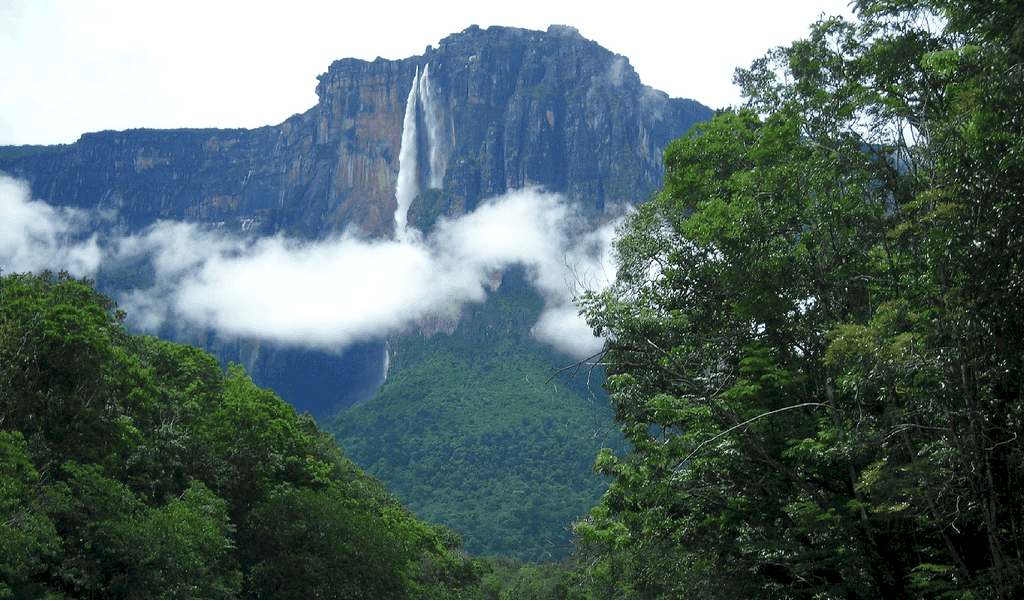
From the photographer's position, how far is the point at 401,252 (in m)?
164

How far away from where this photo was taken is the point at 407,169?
172m

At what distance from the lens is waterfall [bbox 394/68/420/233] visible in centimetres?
17012

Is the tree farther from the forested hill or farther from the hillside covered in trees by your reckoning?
the forested hill

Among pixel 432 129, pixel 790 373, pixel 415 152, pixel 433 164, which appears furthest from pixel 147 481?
pixel 432 129

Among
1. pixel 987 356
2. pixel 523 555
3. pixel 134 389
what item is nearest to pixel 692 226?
pixel 987 356

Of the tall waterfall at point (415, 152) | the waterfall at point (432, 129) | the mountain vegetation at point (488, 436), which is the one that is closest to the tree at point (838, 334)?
the mountain vegetation at point (488, 436)

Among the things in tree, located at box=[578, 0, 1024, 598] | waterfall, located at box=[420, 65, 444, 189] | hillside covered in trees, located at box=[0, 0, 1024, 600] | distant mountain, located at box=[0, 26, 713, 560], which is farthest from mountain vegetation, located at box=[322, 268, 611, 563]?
tree, located at box=[578, 0, 1024, 598]

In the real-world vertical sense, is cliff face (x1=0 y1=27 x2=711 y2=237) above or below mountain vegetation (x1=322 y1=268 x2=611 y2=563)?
above

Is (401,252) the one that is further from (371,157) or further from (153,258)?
(153,258)

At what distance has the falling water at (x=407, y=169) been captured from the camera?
170 m

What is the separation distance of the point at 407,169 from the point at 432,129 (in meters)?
11.1

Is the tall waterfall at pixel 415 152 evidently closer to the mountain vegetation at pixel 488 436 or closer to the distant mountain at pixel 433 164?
the distant mountain at pixel 433 164

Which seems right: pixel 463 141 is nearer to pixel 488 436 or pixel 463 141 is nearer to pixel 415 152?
pixel 415 152

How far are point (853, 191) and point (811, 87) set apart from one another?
2841mm
